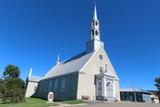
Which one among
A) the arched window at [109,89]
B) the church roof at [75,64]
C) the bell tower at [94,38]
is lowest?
the arched window at [109,89]

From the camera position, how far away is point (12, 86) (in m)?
36.3

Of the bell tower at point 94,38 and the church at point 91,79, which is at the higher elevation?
the bell tower at point 94,38

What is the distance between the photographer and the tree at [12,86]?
26.6 m

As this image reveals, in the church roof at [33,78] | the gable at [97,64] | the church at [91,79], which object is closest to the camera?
the church at [91,79]

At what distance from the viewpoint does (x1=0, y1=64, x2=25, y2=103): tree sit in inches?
1048

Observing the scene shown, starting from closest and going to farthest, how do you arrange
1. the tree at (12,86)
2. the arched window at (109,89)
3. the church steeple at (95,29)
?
the tree at (12,86)
the arched window at (109,89)
the church steeple at (95,29)

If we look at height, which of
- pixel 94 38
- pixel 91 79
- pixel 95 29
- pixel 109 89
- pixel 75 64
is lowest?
pixel 109 89

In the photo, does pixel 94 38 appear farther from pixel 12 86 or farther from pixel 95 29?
pixel 12 86

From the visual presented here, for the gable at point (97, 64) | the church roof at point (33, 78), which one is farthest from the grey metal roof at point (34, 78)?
the gable at point (97, 64)

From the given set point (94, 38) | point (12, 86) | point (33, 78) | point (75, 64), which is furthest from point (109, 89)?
point (33, 78)

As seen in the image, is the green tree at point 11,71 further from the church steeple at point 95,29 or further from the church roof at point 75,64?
the church steeple at point 95,29

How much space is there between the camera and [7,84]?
43.7 meters

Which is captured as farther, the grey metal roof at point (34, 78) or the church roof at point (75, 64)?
the grey metal roof at point (34, 78)

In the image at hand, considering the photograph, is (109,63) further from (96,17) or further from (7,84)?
(7,84)
